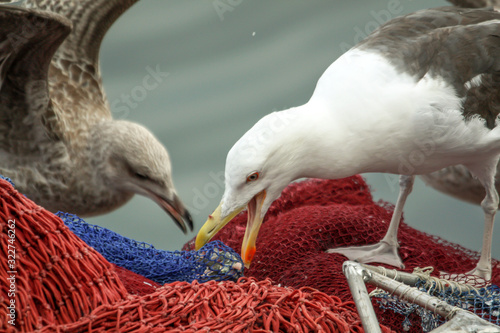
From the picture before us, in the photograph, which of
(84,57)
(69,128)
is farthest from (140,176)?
(84,57)

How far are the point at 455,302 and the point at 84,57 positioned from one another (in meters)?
2.33

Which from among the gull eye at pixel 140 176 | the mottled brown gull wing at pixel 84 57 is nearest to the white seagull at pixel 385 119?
the gull eye at pixel 140 176

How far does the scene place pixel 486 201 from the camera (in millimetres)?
2473

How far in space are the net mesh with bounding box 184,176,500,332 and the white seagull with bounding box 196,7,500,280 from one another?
0.35 ft

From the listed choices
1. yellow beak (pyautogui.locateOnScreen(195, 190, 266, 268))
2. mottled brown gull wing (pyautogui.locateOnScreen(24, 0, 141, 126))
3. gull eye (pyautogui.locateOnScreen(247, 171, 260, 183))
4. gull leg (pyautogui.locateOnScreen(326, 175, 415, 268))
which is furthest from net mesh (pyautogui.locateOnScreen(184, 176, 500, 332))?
mottled brown gull wing (pyautogui.locateOnScreen(24, 0, 141, 126))

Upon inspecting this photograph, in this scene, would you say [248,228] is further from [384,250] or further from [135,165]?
[135,165]

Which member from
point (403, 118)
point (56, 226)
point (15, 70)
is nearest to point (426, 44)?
point (403, 118)

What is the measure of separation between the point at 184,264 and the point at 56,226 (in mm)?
Answer: 642

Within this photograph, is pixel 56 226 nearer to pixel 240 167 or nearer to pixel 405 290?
pixel 240 167

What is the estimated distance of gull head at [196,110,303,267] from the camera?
179cm

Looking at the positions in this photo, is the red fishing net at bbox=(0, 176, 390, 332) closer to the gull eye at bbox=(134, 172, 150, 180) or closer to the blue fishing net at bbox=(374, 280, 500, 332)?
the blue fishing net at bbox=(374, 280, 500, 332)

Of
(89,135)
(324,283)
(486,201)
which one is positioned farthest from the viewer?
(89,135)

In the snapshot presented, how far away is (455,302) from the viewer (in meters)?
1.70

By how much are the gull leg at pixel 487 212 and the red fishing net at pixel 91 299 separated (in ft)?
3.39
